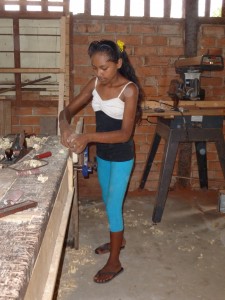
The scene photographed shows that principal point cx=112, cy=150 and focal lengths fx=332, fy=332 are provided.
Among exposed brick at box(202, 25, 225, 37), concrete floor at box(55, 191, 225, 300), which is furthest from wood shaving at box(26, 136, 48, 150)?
exposed brick at box(202, 25, 225, 37)

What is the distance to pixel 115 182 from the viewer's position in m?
2.29

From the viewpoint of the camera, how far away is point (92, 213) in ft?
11.9

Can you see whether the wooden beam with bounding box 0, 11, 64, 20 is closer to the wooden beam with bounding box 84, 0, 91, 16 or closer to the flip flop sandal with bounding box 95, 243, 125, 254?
the wooden beam with bounding box 84, 0, 91, 16

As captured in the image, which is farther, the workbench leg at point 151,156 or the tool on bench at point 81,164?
the workbench leg at point 151,156

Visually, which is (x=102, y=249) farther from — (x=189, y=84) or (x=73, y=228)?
(x=189, y=84)

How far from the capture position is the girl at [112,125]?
200cm

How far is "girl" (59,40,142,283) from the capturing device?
6.57 feet

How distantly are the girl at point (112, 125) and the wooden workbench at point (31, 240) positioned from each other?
13.6 inches

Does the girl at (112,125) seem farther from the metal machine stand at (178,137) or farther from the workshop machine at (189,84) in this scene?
the workshop machine at (189,84)

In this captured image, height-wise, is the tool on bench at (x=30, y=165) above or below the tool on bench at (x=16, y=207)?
above

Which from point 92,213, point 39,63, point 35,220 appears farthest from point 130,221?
point 35,220

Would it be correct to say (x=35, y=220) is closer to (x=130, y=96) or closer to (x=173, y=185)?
(x=130, y=96)

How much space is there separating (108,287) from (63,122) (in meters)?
1.21

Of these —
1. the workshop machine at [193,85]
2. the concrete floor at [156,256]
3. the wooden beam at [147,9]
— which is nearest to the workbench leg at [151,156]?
the concrete floor at [156,256]
